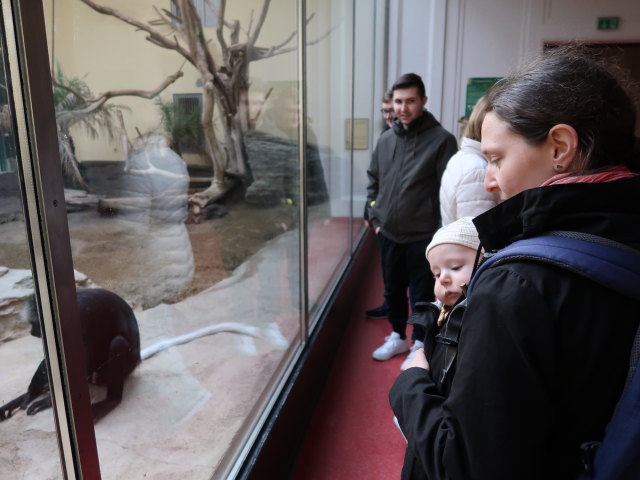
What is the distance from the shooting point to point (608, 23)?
16.3 ft

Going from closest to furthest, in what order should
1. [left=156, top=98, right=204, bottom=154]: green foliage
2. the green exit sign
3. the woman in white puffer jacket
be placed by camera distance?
[left=156, top=98, right=204, bottom=154]: green foliage → the woman in white puffer jacket → the green exit sign

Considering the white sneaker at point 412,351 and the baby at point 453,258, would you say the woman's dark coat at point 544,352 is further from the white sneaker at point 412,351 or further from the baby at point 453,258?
the white sneaker at point 412,351

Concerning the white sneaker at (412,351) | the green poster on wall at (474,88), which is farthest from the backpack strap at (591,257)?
the green poster on wall at (474,88)

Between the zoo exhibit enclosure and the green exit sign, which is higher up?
the green exit sign

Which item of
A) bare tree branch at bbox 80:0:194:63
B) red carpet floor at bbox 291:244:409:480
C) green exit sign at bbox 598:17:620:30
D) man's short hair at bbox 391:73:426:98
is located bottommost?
red carpet floor at bbox 291:244:409:480

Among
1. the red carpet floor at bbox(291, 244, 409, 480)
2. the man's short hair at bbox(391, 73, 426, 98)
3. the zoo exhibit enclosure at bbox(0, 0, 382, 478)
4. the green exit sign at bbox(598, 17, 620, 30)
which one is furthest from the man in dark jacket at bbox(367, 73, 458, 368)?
the green exit sign at bbox(598, 17, 620, 30)

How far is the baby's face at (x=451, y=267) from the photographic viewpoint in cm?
124

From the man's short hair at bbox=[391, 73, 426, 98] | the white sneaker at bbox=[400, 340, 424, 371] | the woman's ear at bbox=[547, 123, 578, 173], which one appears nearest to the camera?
the woman's ear at bbox=[547, 123, 578, 173]

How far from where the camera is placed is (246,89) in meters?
2.55

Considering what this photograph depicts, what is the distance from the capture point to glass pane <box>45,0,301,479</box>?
1.41 metres

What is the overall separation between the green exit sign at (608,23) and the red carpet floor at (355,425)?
407cm

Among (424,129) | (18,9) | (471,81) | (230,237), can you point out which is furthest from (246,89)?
(471,81)

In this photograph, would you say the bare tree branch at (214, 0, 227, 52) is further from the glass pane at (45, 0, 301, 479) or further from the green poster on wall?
the green poster on wall

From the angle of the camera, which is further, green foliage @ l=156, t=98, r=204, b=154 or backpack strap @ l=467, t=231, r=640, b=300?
green foliage @ l=156, t=98, r=204, b=154
